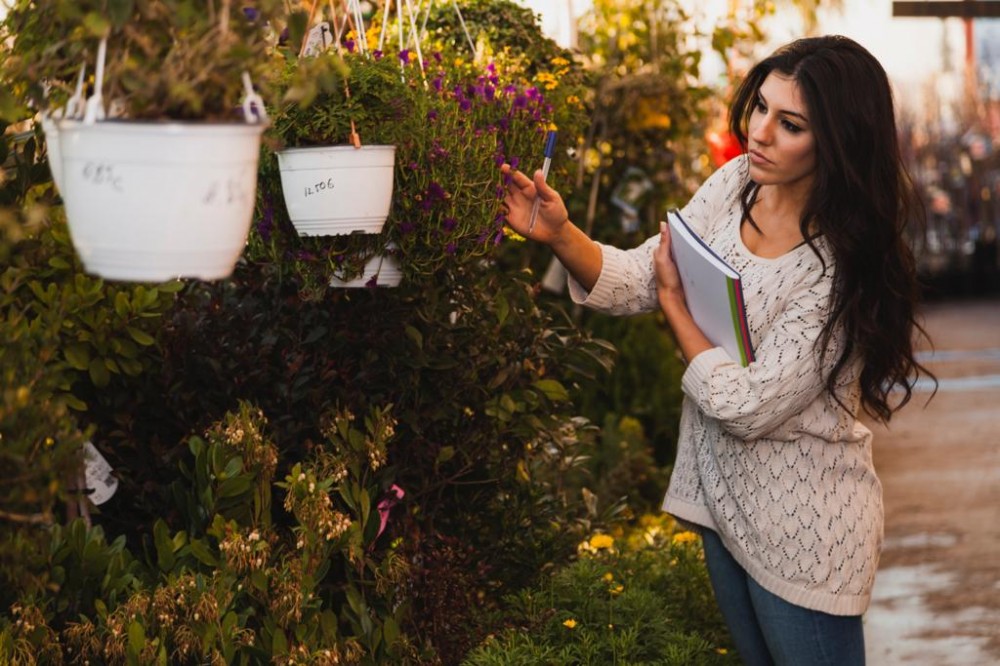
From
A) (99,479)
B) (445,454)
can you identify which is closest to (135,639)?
(99,479)

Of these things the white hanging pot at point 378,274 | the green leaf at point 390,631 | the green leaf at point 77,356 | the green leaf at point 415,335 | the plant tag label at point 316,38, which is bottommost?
the green leaf at point 390,631

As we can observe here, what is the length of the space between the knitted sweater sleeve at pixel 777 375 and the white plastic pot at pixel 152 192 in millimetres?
1117

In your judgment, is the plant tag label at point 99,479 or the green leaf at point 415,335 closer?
the plant tag label at point 99,479

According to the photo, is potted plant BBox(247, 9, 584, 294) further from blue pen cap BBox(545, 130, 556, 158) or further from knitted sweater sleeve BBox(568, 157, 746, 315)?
knitted sweater sleeve BBox(568, 157, 746, 315)

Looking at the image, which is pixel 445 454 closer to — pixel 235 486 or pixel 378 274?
pixel 235 486

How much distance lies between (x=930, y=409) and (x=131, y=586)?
7041 millimetres

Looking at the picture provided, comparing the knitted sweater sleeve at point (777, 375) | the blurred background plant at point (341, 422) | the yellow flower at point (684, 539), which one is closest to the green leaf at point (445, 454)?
the blurred background plant at point (341, 422)

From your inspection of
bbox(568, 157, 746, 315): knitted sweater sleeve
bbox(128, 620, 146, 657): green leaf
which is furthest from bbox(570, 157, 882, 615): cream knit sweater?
bbox(128, 620, 146, 657): green leaf

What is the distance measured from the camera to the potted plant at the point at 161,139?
4.46 feet

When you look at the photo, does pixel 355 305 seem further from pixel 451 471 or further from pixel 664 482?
pixel 664 482

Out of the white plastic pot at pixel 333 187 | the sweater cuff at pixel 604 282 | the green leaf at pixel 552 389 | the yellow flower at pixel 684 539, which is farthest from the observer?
the yellow flower at pixel 684 539

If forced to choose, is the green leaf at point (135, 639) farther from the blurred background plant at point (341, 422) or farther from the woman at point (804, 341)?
the woman at point (804, 341)

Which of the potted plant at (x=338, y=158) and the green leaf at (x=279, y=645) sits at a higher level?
the potted plant at (x=338, y=158)

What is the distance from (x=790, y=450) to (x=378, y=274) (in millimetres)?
768
